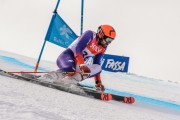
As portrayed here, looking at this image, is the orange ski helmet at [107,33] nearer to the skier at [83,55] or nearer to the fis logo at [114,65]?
the skier at [83,55]

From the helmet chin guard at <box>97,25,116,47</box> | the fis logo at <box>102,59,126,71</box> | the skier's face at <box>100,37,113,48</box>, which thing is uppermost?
the helmet chin guard at <box>97,25,116,47</box>

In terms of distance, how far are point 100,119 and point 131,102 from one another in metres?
2.89

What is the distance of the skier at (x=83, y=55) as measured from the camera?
532cm

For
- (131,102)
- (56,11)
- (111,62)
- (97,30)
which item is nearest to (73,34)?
(56,11)

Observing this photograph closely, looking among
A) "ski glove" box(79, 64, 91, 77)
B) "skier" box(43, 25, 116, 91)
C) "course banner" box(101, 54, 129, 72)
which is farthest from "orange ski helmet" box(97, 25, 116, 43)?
"course banner" box(101, 54, 129, 72)

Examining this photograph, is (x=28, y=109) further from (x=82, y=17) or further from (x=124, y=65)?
(x=82, y=17)

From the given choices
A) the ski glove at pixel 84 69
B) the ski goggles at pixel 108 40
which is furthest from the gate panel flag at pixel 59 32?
the ski glove at pixel 84 69

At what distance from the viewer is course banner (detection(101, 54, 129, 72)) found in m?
6.60

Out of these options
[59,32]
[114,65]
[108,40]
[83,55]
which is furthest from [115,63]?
[59,32]

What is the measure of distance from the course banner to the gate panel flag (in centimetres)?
113

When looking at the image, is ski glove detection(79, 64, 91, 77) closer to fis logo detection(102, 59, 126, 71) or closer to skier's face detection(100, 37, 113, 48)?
skier's face detection(100, 37, 113, 48)

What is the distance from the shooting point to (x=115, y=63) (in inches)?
265

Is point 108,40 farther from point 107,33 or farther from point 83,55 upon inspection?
point 83,55

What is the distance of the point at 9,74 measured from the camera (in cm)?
489
